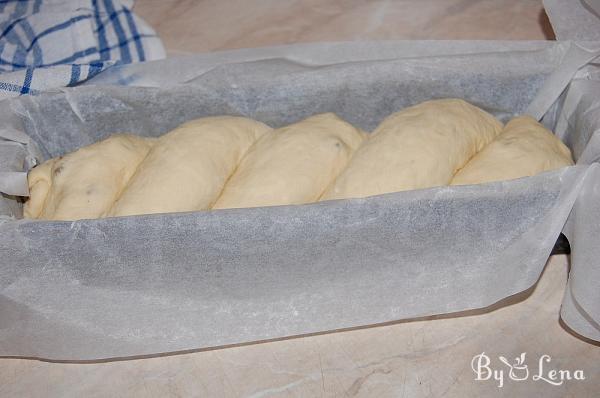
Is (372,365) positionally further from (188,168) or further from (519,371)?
(188,168)

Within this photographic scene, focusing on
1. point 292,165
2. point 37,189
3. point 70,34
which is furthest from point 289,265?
point 70,34

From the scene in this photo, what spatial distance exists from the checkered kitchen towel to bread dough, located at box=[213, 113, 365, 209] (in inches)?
25.2

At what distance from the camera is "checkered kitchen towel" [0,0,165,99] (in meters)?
1.79

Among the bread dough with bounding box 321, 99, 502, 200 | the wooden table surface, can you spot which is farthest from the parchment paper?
the bread dough with bounding box 321, 99, 502, 200

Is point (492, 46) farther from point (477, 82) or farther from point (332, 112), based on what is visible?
point (332, 112)

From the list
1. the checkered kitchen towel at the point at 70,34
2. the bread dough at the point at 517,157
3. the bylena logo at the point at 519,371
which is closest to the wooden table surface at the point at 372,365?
the bylena logo at the point at 519,371

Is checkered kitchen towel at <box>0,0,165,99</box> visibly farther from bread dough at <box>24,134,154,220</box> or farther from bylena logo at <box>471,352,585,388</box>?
bylena logo at <box>471,352,585,388</box>

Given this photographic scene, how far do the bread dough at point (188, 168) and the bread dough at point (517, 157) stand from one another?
0.49 meters

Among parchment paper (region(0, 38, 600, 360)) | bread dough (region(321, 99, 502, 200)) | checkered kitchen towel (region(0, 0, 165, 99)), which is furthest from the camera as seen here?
checkered kitchen towel (region(0, 0, 165, 99))

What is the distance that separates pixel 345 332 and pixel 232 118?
0.55 m

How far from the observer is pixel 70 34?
1.82 m

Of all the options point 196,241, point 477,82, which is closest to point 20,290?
point 196,241

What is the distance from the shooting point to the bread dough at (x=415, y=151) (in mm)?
1253

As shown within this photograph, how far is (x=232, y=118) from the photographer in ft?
4.72
